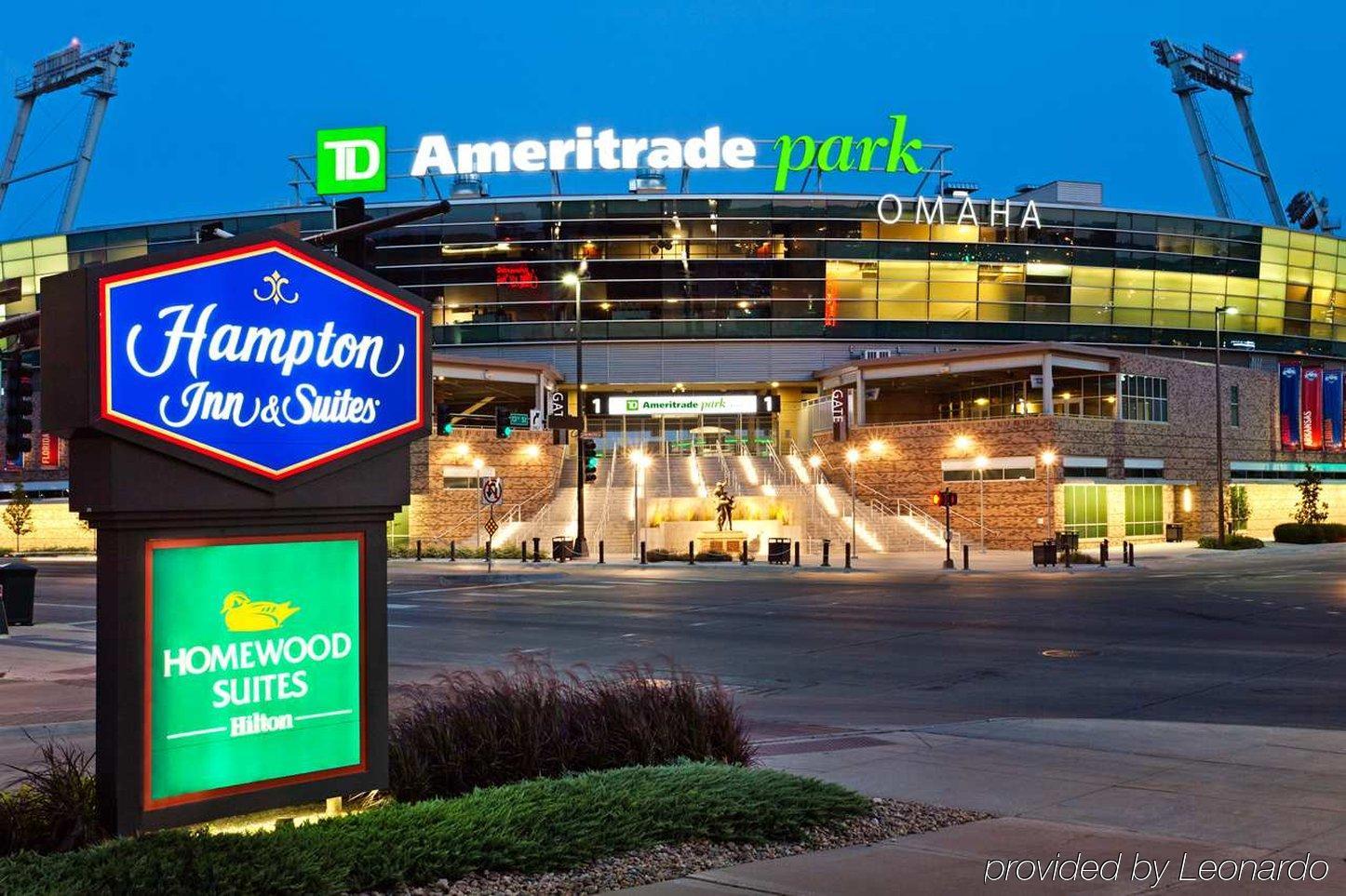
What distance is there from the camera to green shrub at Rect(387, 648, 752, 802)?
8.53 metres

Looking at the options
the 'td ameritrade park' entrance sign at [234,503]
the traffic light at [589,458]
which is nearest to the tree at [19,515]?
the traffic light at [589,458]

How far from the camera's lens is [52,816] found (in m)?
6.85

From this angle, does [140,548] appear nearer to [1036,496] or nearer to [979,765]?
[979,765]

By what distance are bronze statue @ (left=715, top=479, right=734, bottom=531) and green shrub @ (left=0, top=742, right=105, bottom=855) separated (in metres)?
46.9

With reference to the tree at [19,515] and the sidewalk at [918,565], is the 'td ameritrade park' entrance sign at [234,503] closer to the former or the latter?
the sidewalk at [918,565]

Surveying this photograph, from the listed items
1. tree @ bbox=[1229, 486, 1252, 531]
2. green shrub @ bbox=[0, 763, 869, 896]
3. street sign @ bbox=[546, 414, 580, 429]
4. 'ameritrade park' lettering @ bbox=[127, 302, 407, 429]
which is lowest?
green shrub @ bbox=[0, 763, 869, 896]

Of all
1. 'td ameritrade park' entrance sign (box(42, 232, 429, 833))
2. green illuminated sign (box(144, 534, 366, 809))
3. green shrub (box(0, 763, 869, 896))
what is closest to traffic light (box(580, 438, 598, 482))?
green shrub (box(0, 763, 869, 896))

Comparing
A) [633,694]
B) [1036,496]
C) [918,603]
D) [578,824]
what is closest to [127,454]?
[578,824]

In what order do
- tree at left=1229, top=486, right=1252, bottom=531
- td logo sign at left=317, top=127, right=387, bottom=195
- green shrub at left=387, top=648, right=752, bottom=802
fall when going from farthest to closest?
1. tree at left=1229, top=486, right=1252, bottom=531
2. td logo sign at left=317, top=127, right=387, bottom=195
3. green shrub at left=387, top=648, right=752, bottom=802

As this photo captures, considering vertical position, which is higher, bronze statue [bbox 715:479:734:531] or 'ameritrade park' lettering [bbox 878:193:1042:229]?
'ameritrade park' lettering [bbox 878:193:1042:229]

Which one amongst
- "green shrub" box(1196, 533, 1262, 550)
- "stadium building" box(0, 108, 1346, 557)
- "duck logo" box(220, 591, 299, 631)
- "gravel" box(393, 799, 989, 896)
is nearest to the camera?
"gravel" box(393, 799, 989, 896)

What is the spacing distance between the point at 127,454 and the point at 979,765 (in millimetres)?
6970

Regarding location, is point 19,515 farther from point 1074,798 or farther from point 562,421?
point 1074,798

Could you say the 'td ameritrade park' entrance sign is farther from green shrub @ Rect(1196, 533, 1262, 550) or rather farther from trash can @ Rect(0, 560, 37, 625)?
green shrub @ Rect(1196, 533, 1262, 550)
